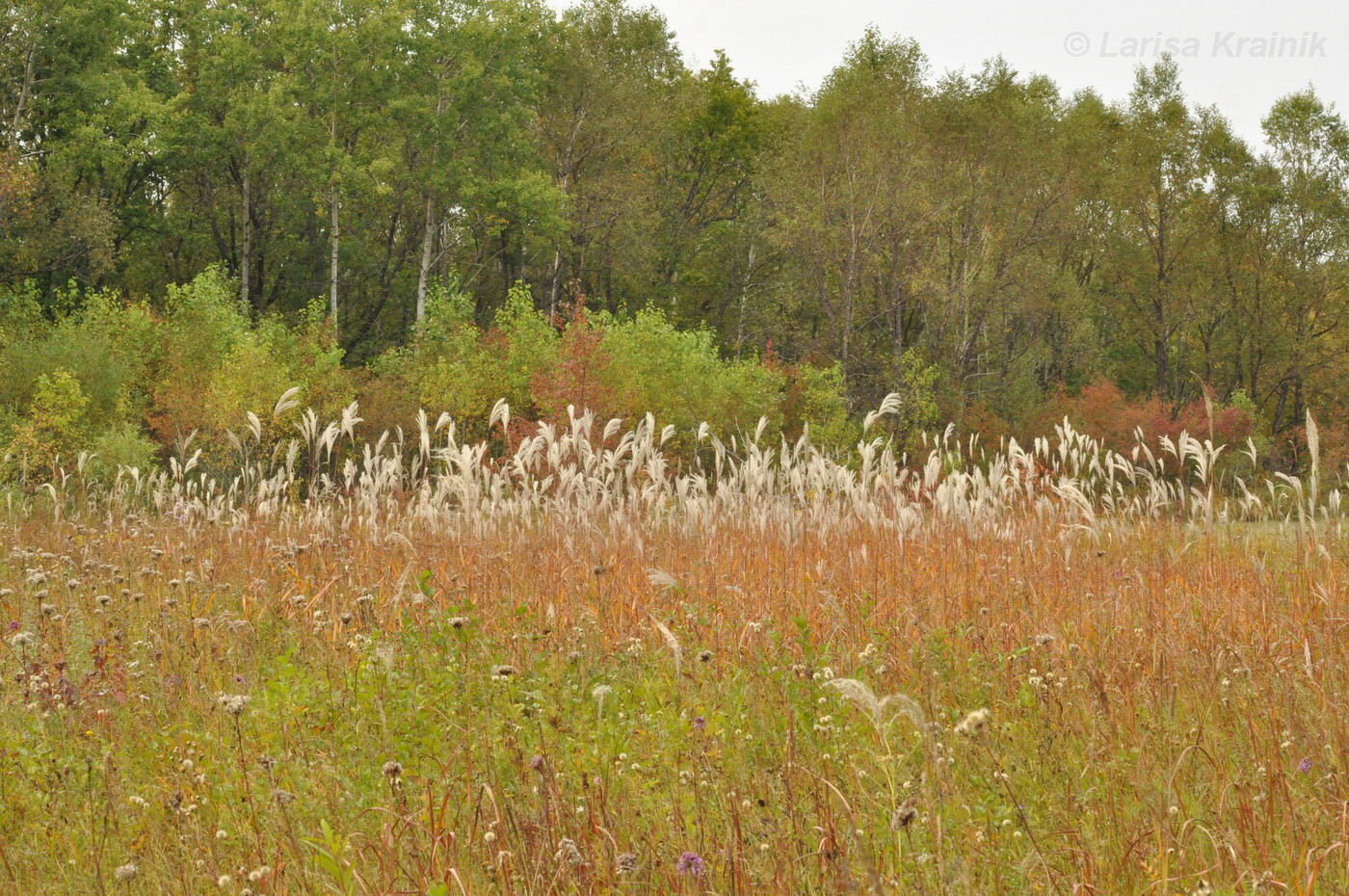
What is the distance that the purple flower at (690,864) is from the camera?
2.50 metres

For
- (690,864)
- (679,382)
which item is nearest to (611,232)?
(679,382)

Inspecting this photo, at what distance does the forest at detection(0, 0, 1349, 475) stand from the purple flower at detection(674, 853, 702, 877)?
982 inches

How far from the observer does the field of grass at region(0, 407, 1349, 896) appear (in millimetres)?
2873

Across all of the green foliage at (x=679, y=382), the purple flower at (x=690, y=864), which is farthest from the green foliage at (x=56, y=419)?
the purple flower at (x=690, y=864)

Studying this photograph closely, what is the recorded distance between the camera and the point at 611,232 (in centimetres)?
3991

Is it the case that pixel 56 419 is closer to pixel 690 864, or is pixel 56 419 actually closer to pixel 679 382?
pixel 679 382

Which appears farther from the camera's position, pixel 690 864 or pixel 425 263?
pixel 425 263

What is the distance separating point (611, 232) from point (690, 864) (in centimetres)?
3831

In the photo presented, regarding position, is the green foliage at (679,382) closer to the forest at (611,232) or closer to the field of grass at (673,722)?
the forest at (611,232)

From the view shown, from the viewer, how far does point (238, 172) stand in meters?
39.0

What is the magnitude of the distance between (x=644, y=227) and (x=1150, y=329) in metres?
17.9

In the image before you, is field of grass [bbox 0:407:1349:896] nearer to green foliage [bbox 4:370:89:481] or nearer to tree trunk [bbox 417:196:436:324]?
green foliage [bbox 4:370:89:481]

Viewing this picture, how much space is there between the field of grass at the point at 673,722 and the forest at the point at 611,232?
2108 centimetres

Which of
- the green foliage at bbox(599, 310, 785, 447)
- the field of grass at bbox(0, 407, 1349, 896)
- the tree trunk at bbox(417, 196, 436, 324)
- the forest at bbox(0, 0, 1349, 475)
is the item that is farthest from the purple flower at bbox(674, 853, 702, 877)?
the tree trunk at bbox(417, 196, 436, 324)
